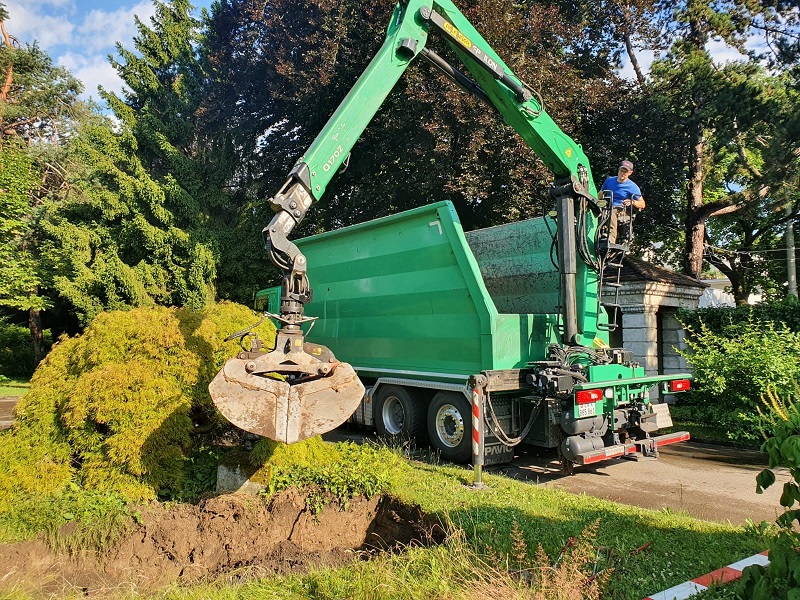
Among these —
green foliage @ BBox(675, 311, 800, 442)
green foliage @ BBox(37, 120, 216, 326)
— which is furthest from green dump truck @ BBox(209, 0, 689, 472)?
green foliage @ BBox(37, 120, 216, 326)

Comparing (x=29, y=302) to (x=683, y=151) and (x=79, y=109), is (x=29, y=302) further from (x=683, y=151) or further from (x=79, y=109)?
(x=683, y=151)

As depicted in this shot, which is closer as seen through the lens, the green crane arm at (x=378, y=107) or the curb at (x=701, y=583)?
the curb at (x=701, y=583)

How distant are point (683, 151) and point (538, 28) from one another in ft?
15.9

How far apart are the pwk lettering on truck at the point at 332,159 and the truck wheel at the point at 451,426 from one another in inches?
125

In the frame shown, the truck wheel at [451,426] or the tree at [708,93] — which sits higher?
the tree at [708,93]

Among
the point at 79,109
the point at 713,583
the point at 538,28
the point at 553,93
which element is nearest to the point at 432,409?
the point at 713,583

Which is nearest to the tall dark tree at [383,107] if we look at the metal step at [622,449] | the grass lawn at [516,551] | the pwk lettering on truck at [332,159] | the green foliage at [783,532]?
the metal step at [622,449]

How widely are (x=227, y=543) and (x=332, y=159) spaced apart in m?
3.32

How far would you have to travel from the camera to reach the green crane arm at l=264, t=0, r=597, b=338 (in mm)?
4309

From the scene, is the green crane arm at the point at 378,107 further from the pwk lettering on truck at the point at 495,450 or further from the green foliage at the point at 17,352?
the green foliage at the point at 17,352

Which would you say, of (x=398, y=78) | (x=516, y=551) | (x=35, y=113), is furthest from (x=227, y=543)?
(x=35, y=113)

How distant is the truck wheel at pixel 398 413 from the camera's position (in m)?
7.43

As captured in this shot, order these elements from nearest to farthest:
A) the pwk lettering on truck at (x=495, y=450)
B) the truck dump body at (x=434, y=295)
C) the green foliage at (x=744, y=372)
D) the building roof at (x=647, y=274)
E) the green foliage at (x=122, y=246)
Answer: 1. the pwk lettering on truck at (x=495, y=450)
2. the truck dump body at (x=434, y=295)
3. the green foliage at (x=744, y=372)
4. the building roof at (x=647, y=274)
5. the green foliage at (x=122, y=246)

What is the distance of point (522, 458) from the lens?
23.6 feet
